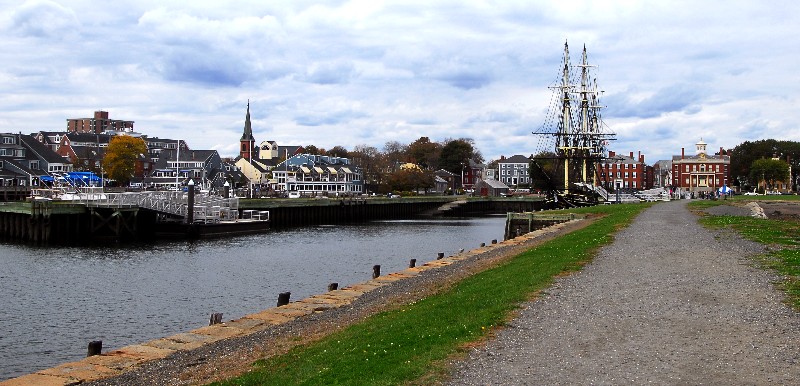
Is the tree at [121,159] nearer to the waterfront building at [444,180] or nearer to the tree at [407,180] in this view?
the tree at [407,180]

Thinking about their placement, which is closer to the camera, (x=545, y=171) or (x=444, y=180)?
(x=545, y=171)

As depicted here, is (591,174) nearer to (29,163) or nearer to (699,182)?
(699,182)

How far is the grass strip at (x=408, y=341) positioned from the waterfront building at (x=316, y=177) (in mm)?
134506

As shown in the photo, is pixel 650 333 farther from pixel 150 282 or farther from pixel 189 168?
pixel 189 168

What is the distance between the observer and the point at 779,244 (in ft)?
79.6

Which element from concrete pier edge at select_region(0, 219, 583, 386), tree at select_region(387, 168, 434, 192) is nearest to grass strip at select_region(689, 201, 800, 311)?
concrete pier edge at select_region(0, 219, 583, 386)

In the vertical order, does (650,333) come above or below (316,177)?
below

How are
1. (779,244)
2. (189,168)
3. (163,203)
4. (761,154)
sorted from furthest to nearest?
(761,154) < (189,168) < (163,203) < (779,244)

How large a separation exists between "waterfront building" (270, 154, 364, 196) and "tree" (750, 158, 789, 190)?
84.2 meters

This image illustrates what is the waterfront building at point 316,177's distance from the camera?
6240 inches

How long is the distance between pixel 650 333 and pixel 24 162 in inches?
5063

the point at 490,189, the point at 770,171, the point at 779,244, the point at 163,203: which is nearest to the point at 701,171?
the point at 770,171

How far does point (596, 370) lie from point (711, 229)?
2437 centimetres

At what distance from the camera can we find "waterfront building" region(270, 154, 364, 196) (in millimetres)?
158500
